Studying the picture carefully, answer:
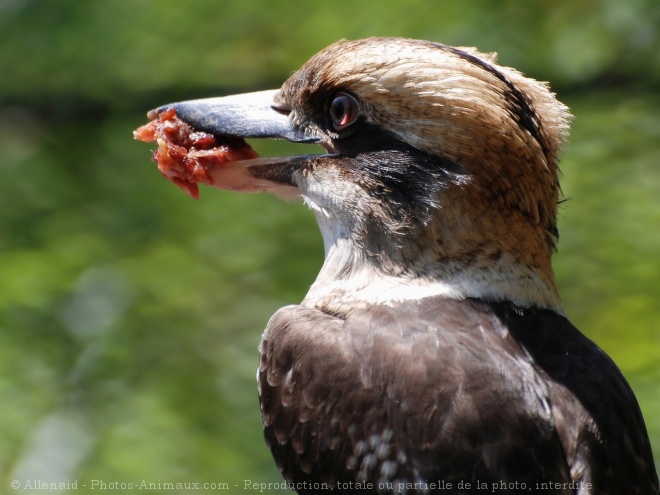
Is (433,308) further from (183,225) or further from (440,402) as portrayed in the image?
(183,225)

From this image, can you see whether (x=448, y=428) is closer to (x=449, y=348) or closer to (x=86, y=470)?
(x=449, y=348)

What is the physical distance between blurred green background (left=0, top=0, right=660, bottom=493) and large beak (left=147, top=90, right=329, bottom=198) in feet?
0.78

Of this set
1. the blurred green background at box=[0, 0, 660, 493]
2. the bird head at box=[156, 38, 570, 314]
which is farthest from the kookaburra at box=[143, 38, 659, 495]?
the blurred green background at box=[0, 0, 660, 493]

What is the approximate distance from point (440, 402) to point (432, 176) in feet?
2.73

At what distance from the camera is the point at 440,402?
11.7 ft

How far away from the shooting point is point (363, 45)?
405cm

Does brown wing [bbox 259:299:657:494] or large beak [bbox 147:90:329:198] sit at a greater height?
large beak [bbox 147:90:329:198]

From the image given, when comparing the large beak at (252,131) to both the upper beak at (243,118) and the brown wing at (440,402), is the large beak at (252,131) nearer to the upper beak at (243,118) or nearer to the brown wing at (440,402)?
the upper beak at (243,118)

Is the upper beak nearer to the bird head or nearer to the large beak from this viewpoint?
the large beak

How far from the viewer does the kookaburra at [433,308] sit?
3564 mm

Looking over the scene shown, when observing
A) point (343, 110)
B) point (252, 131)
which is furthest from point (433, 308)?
point (252, 131)

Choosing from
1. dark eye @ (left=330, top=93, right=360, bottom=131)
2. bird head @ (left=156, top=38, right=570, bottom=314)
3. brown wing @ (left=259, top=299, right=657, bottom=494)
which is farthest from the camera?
dark eye @ (left=330, top=93, right=360, bottom=131)

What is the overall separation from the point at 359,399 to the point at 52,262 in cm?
470

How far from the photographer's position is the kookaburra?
356 cm
